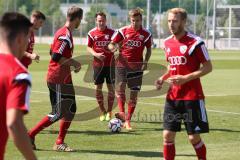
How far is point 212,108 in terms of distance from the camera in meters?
16.4

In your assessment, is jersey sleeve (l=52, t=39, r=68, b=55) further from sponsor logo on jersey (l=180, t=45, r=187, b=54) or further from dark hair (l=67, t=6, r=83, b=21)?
sponsor logo on jersey (l=180, t=45, r=187, b=54)

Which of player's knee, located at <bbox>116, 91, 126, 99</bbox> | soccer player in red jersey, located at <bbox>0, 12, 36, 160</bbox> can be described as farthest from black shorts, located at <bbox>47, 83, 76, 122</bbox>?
soccer player in red jersey, located at <bbox>0, 12, 36, 160</bbox>

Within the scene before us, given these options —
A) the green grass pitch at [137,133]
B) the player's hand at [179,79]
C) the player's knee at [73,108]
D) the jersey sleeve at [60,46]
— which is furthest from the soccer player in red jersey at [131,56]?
the player's hand at [179,79]

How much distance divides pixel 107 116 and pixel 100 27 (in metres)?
1.99

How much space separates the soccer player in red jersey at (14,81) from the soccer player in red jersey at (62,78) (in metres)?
5.68

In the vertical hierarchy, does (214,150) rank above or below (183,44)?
below

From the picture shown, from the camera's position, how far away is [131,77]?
13602mm

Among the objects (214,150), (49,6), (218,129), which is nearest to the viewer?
(214,150)

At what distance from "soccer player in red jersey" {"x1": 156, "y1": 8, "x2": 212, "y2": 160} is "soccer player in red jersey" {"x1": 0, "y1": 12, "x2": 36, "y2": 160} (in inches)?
154

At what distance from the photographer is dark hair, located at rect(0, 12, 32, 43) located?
452cm

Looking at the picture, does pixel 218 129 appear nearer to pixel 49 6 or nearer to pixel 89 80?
pixel 89 80

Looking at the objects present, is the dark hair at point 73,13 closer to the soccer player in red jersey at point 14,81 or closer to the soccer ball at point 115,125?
the soccer ball at point 115,125

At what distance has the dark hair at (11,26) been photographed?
4.52 meters

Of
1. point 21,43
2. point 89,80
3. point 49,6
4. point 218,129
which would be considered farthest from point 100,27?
point 49,6
